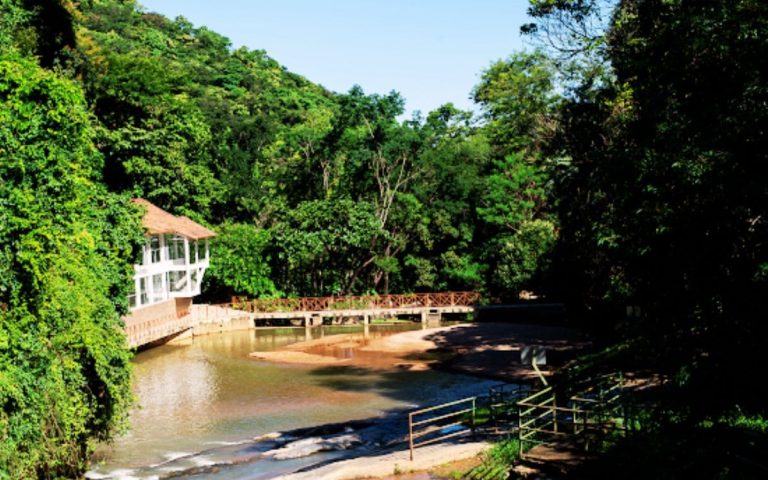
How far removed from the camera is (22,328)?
16.2 meters

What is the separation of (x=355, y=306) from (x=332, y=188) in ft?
31.5

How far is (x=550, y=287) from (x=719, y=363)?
3402 centimetres

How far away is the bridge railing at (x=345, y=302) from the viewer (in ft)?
157

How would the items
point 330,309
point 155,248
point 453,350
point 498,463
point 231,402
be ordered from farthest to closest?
point 330,309 < point 155,248 < point 453,350 < point 231,402 < point 498,463

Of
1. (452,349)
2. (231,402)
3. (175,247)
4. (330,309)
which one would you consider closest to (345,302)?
(330,309)

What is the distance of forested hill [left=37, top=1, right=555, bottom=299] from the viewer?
147ft

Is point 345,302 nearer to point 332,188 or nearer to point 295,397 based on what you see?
point 332,188

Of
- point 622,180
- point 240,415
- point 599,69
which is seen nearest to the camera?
point 622,180

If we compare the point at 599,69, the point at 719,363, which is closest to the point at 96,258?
the point at 719,363

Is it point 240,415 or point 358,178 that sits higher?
point 358,178

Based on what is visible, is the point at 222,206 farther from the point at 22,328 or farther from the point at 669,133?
the point at 669,133

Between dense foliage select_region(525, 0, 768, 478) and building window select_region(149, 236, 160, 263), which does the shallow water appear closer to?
building window select_region(149, 236, 160, 263)

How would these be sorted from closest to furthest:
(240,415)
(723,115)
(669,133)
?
(723,115)
(669,133)
(240,415)

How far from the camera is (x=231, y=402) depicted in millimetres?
28719
